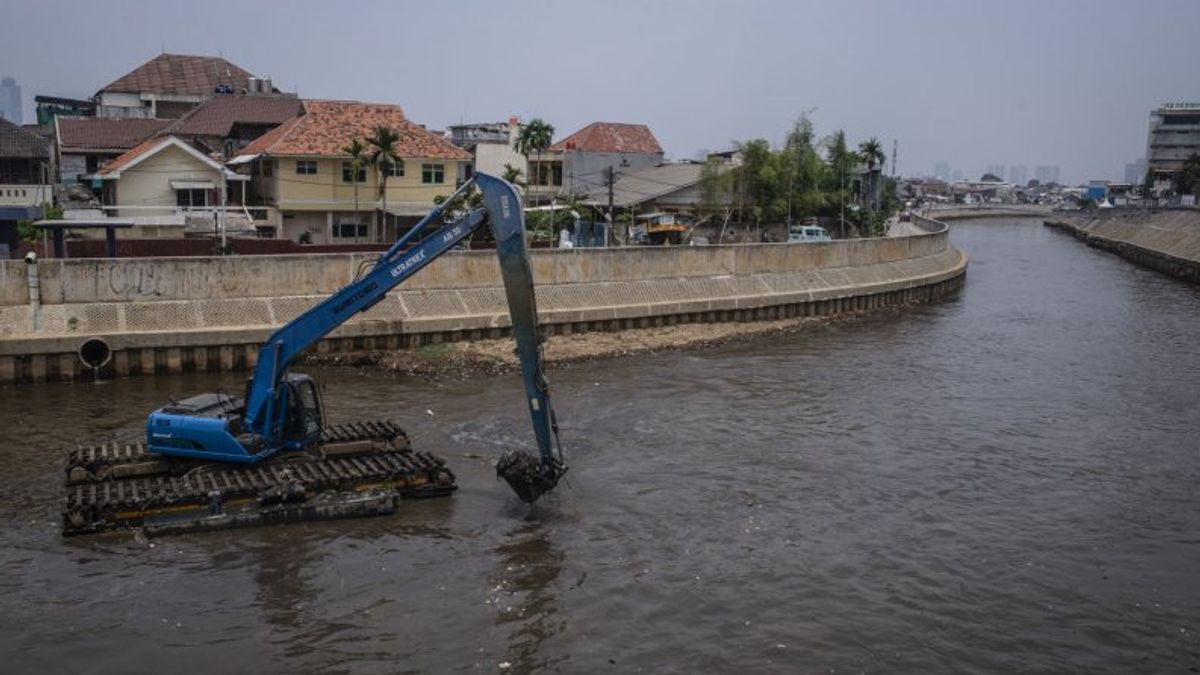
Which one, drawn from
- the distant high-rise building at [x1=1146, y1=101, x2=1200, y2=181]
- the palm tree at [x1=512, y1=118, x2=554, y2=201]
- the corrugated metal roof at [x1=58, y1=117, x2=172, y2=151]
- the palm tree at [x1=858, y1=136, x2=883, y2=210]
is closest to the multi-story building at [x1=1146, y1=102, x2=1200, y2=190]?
the distant high-rise building at [x1=1146, y1=101, x2=1200, y2=181]

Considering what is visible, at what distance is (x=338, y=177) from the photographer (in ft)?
148

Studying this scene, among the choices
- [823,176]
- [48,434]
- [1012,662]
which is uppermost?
[823,176]

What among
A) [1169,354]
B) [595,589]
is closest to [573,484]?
[595,589]

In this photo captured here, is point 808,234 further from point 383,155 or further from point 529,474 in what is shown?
point 529,474

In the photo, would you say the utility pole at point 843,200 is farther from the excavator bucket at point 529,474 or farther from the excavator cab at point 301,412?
the excavator cab at point 301,412

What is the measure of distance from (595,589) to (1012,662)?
18.2 ft

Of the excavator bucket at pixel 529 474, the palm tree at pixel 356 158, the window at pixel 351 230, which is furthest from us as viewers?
the window at pixel 351 230

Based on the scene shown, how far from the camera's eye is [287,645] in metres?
12.1

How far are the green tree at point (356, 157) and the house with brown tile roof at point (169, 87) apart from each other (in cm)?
2644

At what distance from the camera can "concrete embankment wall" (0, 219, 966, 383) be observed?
83.5 feet

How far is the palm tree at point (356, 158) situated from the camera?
141 ft

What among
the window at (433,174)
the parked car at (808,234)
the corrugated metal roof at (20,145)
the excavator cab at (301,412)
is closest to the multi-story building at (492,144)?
the window at (433,174)

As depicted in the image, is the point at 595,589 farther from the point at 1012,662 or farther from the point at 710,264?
the point at 710,264

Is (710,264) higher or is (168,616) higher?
(710,264)
